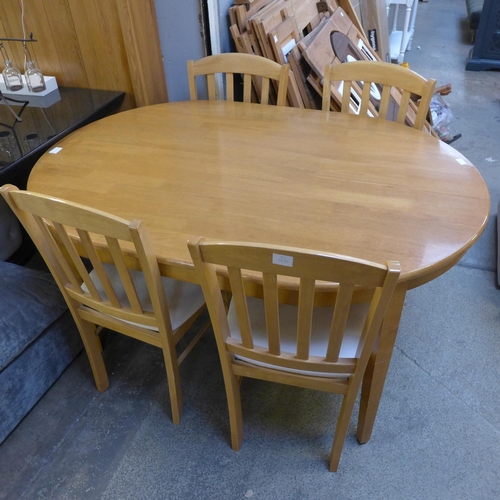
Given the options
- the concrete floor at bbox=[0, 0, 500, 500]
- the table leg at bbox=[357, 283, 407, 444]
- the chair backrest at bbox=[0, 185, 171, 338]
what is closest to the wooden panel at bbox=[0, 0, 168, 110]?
the chair backrest at bbox=[0, 185, 171, 338]

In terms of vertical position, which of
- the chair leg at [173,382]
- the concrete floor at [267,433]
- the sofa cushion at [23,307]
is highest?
the sofa cushion at [23,307]

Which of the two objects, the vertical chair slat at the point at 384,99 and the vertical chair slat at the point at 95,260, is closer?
the vertical chair slat at the point at 95,260

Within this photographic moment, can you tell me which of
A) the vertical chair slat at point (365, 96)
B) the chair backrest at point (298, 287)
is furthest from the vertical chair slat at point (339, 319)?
the vertical chair slat at point (365, 96)

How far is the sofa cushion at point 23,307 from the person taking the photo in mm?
1520

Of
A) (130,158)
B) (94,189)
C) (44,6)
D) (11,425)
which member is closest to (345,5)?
(44,6)

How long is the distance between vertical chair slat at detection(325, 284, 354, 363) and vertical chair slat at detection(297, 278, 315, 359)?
→ 6 cm

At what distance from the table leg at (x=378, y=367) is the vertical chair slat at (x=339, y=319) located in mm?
180

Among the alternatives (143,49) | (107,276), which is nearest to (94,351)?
(107,276)

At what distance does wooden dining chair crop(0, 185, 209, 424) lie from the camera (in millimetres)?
1097

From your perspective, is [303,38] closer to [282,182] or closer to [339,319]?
[282,182]

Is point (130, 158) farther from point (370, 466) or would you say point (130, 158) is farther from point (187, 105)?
point (370, 466)

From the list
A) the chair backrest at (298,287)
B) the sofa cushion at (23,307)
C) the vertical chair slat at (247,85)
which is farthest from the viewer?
the vertical chair slat at (247,85)

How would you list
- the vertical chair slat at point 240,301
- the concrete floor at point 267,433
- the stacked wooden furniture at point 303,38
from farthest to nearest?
the stacked wooden furniture at point 303,38 → the concrete floor at point 267,433 → the vertical chair slat at point 240,301

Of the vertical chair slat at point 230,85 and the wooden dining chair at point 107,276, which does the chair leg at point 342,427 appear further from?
the vertical chair slat at point 230,85
